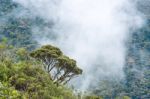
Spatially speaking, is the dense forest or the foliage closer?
the foliage

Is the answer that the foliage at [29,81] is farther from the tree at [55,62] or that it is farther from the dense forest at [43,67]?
the tree at [55,62]

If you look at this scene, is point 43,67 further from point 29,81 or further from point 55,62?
point 29,81

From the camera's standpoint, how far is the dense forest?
22.0 metres

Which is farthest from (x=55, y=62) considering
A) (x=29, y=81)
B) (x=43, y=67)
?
(x=29, y=81)

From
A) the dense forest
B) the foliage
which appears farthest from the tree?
the foliage

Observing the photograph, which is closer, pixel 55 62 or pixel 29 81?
pixel 29 81

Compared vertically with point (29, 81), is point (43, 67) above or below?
above

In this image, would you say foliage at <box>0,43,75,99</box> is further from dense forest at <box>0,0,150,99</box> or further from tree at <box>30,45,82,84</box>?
tree at <box>30,45,82,84</box>

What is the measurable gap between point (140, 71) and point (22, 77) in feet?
402

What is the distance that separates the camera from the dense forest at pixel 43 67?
21969mm

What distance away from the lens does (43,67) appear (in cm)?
3269

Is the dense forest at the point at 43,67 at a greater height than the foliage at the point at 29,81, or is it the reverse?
the dense forest at the point at 43,67

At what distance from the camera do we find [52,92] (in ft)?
81.0

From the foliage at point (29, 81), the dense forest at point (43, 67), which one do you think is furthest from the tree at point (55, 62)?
the foliage at point (29, 81)
